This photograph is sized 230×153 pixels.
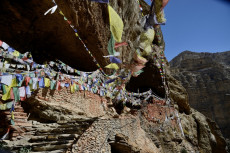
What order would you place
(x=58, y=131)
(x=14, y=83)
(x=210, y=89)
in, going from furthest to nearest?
(x=210, y=89) → (x=58, y=131) → (x=14, y=83)

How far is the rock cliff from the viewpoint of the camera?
4938mm

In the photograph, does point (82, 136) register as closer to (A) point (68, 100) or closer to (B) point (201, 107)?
(A) point (68, 100)

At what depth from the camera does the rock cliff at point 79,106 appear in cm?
494

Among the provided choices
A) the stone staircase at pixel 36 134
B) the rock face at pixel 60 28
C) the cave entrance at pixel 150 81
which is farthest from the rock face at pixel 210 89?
the stone staircase at pixel 36 134

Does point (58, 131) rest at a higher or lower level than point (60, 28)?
lower

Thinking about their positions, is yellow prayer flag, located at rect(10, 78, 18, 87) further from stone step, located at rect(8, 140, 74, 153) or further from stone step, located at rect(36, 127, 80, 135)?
stone step, located at rect(36, 127, 80, 135)

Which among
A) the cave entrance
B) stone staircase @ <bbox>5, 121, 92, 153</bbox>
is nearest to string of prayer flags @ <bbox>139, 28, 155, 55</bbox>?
the cave entrance

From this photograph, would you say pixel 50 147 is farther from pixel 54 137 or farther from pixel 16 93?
pixel 16 93

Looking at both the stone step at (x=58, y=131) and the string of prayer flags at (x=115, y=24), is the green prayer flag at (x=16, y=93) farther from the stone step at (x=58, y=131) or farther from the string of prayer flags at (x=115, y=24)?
the string of prayer flags at (x=115, y=24)

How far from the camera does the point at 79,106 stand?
7.53 meters

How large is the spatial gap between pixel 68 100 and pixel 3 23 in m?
5.53

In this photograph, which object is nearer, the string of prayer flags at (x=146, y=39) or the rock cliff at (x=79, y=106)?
the rock cliff at (x=79, y=106)

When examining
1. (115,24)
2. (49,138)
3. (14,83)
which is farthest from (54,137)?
(115,24)

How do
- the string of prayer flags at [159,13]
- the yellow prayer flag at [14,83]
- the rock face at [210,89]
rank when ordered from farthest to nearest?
the rock face at [210,89], the string of prayer flags at [159,13], the yellow prayer flag at [14,83]
